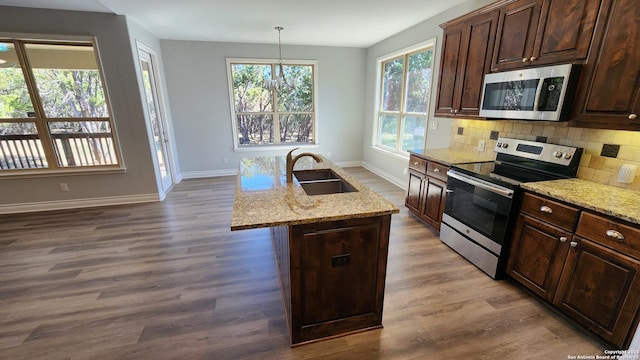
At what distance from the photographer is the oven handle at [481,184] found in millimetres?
2046

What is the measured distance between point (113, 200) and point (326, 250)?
3.96 metres

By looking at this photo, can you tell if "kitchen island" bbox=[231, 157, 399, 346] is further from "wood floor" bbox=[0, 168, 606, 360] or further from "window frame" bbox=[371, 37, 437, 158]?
"window frame" bbox=[371, 37, 437, 158]

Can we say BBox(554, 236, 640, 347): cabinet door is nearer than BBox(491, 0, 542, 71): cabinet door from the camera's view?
Yes

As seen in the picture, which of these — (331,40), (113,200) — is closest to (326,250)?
(113,200)

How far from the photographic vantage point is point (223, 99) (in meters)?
5.16

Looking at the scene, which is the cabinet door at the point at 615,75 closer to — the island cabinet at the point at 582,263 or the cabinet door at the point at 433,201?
the island cabinet at the point at 582,263

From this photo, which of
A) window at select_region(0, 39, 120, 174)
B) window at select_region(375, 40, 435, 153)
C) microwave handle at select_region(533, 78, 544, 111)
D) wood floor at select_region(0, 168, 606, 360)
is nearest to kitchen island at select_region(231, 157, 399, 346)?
wood floor at select_region(0, 168, 606, 360)

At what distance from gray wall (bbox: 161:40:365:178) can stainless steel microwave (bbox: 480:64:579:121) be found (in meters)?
3.52

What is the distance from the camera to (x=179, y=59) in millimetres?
4805

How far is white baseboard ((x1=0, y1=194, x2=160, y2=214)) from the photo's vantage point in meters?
3.67

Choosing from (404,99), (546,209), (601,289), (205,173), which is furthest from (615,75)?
(205,173)

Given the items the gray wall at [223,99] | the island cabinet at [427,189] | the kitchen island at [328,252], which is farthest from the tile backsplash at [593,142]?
the gray wall at [223,99]

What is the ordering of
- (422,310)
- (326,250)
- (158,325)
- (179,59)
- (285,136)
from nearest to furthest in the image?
(326,250), (158,325), (422,310), (179,59), (285,136)

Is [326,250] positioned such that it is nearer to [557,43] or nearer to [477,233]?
Result: [477,233]
